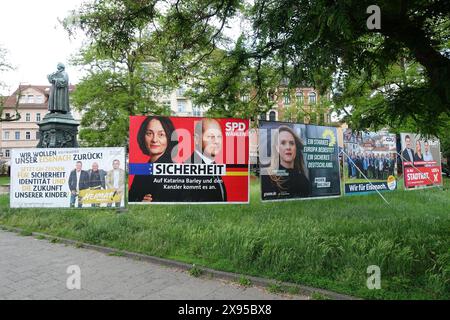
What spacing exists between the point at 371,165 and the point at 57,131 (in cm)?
1229

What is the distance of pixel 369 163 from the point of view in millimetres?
13188

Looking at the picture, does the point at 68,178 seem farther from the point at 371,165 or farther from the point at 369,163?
the point at 371,165

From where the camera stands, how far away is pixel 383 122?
639 centimetres

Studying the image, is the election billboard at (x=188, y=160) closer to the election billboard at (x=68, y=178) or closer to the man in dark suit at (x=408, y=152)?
the election billboard at (x=68, y=178)

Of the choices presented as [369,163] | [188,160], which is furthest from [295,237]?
[369,163]

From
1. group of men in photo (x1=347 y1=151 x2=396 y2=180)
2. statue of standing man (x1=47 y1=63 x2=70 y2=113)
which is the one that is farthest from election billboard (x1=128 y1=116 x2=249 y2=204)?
statue of standing man (x1=47 y1=63 x2=70 y2=113)

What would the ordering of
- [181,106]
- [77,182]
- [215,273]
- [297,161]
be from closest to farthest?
[215,273], [77,182], [297,161], [181,106]

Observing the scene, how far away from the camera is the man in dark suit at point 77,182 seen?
10266mm

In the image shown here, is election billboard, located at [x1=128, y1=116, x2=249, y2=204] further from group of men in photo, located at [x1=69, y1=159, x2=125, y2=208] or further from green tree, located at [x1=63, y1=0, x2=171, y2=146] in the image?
green tree, located at [x1=63, y1=0, x2=171, y2=146]

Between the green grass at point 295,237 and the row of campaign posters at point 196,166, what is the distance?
450 mm
